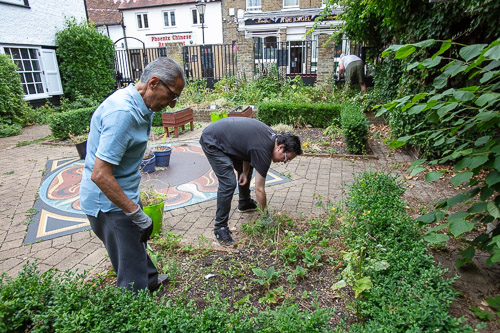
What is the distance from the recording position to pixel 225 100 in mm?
10984

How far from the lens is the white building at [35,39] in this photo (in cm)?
1102

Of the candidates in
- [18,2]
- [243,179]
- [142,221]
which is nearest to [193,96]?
[18,2]

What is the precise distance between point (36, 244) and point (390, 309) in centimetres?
387

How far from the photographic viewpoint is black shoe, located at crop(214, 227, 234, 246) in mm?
3332

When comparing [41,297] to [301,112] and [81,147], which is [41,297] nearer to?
[81,147]

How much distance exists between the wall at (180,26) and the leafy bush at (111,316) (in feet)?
84.1

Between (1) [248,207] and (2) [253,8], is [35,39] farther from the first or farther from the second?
(2) [253,8]

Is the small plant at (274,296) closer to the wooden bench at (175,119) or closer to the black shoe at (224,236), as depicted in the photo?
the black shoe at (224,236)

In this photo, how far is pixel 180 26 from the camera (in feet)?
84.8

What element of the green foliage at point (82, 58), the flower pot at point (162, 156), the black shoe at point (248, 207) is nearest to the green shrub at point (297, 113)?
the flower pot at point (162, 156)

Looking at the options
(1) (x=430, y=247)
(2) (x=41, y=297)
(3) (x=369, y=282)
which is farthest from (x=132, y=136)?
(1) (x=430, y=247)

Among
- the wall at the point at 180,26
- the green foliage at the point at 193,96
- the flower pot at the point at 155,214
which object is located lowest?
the flower pot at the point at 155,214

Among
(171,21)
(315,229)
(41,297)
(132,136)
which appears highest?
(171,21)

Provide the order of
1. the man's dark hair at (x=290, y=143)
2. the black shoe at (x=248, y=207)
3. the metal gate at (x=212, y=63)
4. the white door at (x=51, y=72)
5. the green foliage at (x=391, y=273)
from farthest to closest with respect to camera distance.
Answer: the metal gate at (x=212, y=63)
the white door at (x=51, y=72)
the black shoe at (x=248, y=207)
the man's dark hair at (x=290, y=143)
the green foliage at (x=391, y=273)
